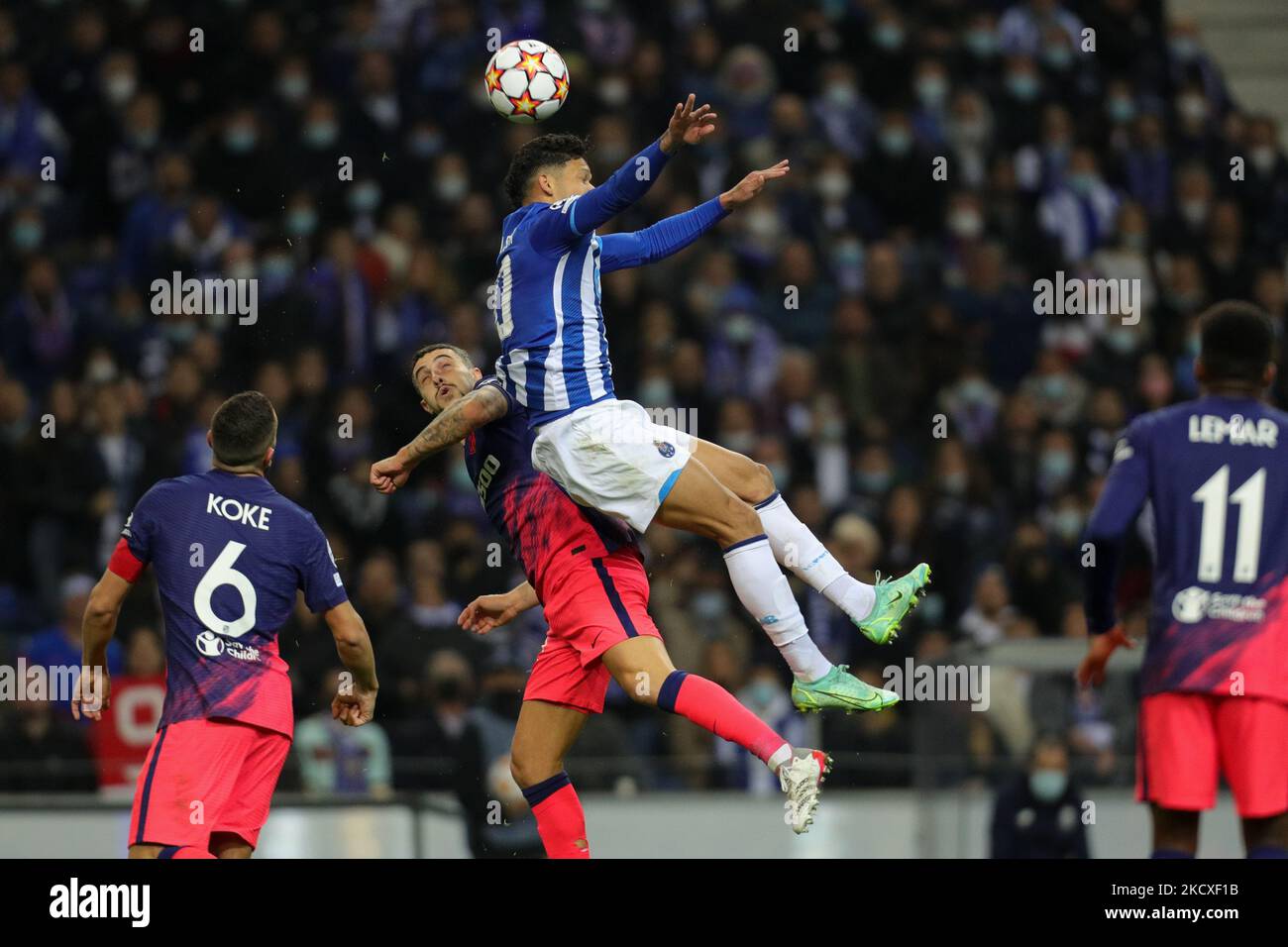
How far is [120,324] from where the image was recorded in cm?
1374

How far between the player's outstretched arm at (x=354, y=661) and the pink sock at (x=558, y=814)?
0.72 m

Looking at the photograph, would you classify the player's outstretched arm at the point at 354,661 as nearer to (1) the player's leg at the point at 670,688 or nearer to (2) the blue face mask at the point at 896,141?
(1) the player's leg at the point at 670,688

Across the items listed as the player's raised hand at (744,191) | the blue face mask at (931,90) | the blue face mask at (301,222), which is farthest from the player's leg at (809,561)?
the blue face mask at (931,90)

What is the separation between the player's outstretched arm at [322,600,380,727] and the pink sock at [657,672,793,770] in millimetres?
1070

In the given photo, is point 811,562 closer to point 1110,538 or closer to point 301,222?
point 1110,538

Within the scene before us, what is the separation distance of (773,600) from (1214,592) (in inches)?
69.3

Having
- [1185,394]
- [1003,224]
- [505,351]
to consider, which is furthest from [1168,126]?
[505,351]

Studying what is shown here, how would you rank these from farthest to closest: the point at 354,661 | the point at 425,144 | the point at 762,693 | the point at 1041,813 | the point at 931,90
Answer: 1. the point at 931,90
2. the point at 425,144
3. the point at 762,693
4. the point at 1041,813
5. the point at 354,661

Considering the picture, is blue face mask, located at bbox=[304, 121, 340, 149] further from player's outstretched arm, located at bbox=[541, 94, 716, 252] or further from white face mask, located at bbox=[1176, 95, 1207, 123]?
white face mask, located at bbox=[1176, 95, 1207, 123]

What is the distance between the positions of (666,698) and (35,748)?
5276 millimetres

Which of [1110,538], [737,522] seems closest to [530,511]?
[737,522]

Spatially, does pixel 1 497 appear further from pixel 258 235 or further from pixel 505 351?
pixel 505 351

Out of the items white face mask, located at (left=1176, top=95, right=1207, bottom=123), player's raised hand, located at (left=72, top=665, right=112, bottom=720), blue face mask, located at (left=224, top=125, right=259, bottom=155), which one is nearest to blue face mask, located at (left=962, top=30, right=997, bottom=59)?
white face mask, located at (left=1176, top=95, right=1207, bottom=123)

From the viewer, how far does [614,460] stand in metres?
7.57
